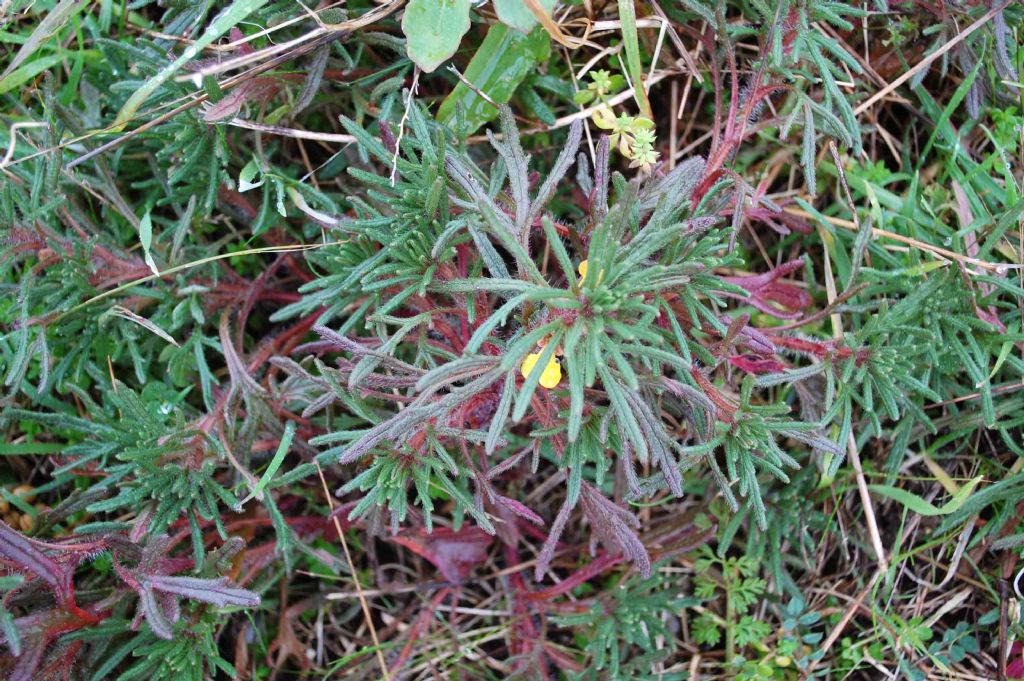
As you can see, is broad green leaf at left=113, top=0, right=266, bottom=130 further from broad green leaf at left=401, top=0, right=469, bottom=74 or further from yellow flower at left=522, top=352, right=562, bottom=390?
yellow flower at left=522, top=352, right=562, bottom=390

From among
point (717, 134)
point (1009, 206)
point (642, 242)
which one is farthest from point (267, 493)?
point (1009, 206)

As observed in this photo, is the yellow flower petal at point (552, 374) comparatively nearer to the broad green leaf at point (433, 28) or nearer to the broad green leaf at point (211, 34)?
the broad green leaf at point (433, 28)

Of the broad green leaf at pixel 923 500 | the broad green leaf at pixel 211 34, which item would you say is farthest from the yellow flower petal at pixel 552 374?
the broad green leaf at pixel 923 500

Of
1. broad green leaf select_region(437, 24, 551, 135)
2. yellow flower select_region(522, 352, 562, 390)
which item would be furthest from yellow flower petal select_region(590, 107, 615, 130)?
yellow flower select_region(522, 352, 562, 390)

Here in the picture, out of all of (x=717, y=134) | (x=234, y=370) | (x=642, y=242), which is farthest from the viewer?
(x=234, y=370)

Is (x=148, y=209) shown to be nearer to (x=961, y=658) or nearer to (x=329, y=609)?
(x=329, y=609)

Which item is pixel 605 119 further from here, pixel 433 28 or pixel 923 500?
pixel 923 500
